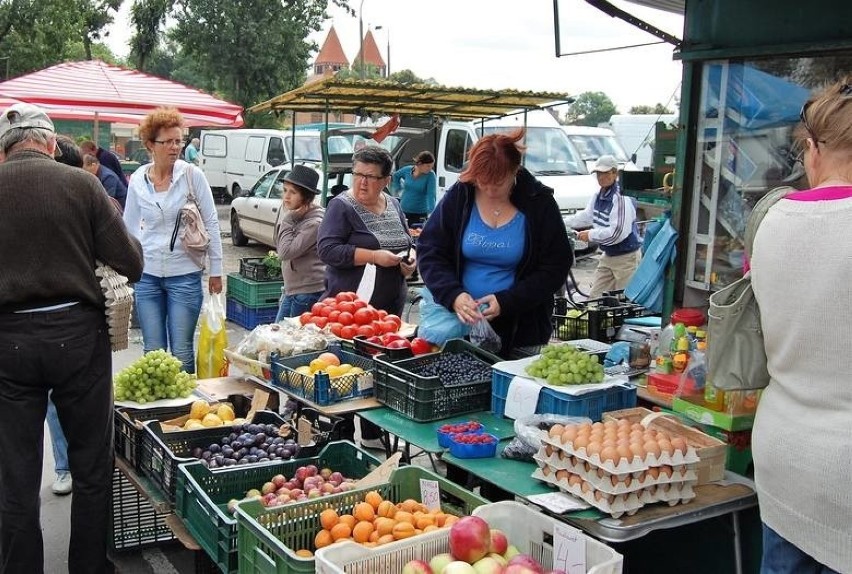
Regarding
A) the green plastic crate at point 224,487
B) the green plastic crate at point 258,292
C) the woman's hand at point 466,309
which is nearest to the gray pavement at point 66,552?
the green plastic crate at point 224,487

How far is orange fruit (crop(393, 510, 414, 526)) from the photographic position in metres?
2.82

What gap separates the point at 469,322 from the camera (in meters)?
4.17

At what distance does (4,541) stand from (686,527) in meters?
2.78

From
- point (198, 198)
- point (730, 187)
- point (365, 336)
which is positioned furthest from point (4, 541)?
point (730, 187)

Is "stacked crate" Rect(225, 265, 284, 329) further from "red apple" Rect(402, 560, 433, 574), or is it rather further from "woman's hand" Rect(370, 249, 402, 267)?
"red apple" Rect(402, 560, 433, 574)

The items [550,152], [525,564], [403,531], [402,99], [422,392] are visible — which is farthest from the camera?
[550,152]

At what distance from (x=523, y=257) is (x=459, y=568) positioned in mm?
2025

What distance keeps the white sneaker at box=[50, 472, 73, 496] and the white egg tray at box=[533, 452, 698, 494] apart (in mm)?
3269

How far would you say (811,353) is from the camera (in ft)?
7.15

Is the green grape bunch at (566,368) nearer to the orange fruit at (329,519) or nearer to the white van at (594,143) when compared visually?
the orange fruit at (329,519)

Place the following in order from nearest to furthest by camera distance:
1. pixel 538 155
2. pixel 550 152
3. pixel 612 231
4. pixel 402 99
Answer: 1. pixel 612 231
2. pixel 402 99
3. pixel 538 155
4. pixel 550 152

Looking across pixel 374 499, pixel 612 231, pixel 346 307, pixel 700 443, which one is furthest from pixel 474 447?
pixel 612 231

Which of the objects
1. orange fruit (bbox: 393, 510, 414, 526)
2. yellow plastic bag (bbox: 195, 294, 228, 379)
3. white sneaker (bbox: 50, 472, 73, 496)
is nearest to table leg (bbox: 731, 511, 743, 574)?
orange fruit (bbox: 393, 510, 414, 526)

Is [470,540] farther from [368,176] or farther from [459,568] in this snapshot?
[368,176]
